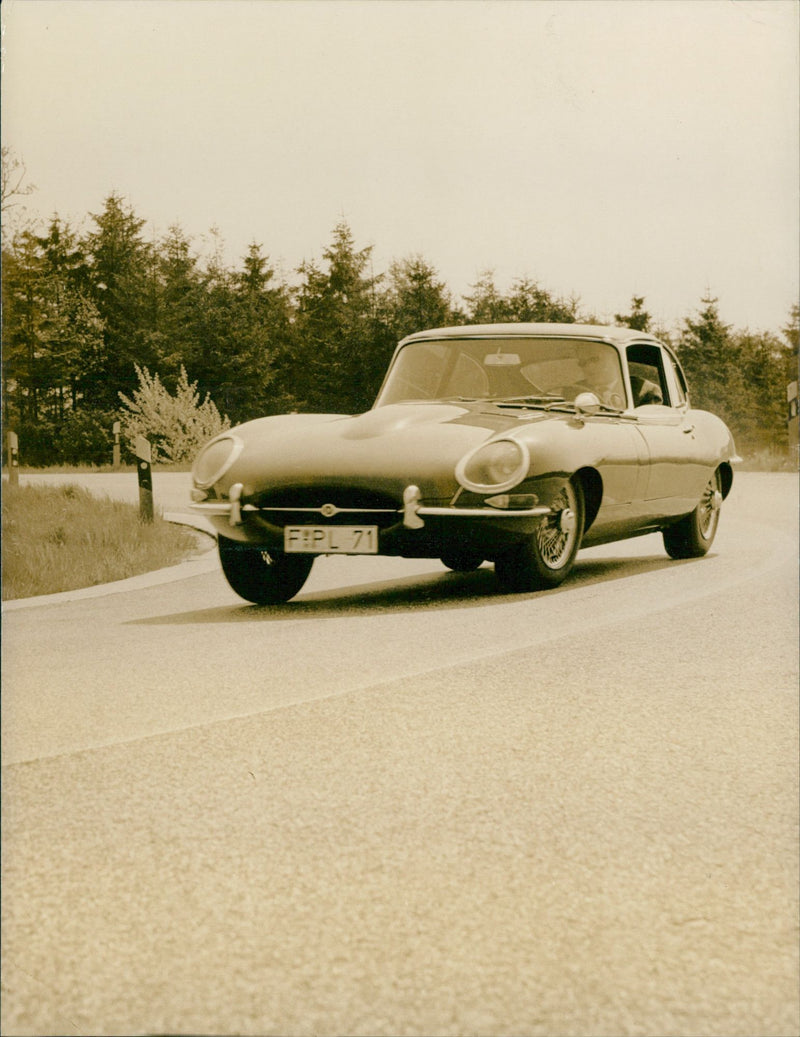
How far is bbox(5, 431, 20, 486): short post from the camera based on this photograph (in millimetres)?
3689

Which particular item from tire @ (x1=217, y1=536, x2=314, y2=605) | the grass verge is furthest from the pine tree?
tire @ (x1=217, y1=536, x2=314, y2=605)

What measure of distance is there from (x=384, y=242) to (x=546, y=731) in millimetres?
1793

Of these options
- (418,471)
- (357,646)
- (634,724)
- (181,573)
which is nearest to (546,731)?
(634,724)

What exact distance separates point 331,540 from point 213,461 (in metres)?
0.45

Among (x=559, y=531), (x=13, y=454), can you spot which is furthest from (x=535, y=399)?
(x=13, y=454)

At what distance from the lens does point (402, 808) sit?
3701mm

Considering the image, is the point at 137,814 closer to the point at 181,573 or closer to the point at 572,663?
the point at 181,573

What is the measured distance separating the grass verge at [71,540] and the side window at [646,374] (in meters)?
1.57

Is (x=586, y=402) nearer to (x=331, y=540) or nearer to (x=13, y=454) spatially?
(x=331, y=540)

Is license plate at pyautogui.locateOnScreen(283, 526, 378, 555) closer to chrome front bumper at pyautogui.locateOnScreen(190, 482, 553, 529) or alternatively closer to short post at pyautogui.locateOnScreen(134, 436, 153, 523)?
chrome front bumper at pyautogui.locateOnScreen(190, 482, 553, 529)

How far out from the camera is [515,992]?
2.60 m

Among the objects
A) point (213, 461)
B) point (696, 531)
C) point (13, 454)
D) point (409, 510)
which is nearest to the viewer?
point (13, 454)

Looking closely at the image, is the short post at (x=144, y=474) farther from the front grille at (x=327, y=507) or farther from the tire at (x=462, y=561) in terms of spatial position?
the tire at (x=462, y=561)

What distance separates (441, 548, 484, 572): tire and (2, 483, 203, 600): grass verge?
34.2 inches
